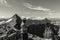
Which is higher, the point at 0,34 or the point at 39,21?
the point at 39,21

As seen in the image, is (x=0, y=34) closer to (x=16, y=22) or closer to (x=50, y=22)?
(x=16, y=22)

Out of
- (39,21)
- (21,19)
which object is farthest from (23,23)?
(39,21)

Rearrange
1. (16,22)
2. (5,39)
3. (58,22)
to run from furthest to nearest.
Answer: (58,22), (16,22), (5,39)

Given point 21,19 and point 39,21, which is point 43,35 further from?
point 21,19

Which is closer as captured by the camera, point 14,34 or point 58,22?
point 14,34

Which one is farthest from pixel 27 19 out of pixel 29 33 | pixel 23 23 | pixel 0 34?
pixel 0 34

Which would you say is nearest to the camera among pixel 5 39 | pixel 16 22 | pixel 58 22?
pixel 5 39

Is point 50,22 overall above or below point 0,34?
above

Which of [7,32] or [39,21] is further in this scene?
[39,21]
